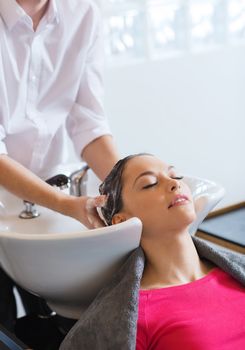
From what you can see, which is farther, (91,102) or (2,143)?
(91,102)

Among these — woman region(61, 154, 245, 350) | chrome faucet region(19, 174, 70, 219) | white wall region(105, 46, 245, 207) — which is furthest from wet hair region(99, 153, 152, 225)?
white wall region(105, 46, 245, 207)

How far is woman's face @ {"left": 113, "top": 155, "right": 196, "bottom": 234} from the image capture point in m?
1.00

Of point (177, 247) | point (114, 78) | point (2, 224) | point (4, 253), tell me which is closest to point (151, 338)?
point (177, 247)

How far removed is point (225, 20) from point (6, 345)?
220cm

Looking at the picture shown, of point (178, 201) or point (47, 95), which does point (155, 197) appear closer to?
point (178, 201)

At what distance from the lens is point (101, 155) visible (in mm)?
1402

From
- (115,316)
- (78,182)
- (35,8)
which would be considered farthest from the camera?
(78,182)

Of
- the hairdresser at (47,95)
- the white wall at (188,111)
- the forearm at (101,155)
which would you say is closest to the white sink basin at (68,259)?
the hairdresser at (47,95)

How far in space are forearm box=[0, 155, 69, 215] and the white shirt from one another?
0.18 feet

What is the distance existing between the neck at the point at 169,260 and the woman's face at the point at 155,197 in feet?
0.10

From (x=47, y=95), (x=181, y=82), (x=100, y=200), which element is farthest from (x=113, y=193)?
(x=181, y=82)

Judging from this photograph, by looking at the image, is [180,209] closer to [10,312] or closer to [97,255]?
[97,255]

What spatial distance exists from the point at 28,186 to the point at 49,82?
32 cm

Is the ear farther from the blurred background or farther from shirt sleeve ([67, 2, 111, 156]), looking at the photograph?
the blurred background
